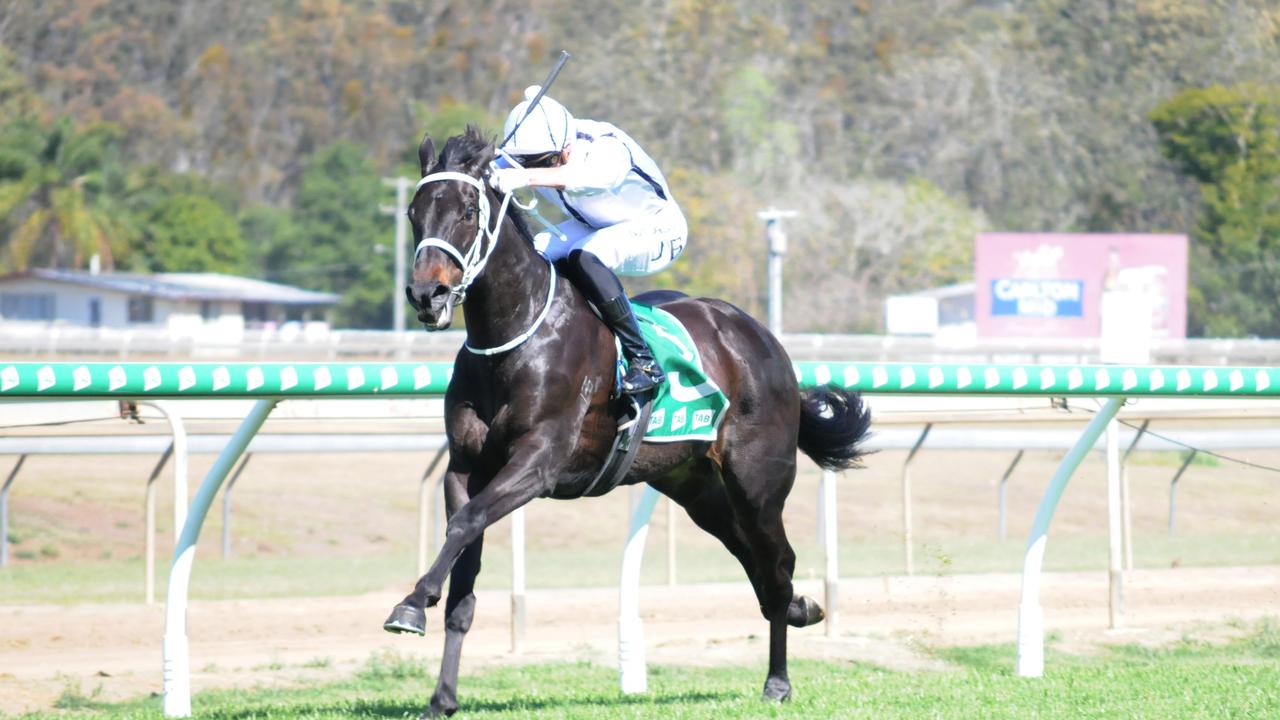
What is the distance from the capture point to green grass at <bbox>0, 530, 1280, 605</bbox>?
440 inches

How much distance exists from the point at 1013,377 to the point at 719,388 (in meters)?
1.24

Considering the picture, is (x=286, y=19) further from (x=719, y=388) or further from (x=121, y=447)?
(x=719, y=388)

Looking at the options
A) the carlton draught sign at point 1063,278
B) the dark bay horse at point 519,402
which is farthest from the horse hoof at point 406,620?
the carlton draught sign at point 1063,278

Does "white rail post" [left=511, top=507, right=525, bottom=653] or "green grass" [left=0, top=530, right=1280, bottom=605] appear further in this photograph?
"green grass" [left=0, top=530, right=1280, bottom=605]

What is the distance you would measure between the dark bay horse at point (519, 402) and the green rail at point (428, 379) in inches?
16.9

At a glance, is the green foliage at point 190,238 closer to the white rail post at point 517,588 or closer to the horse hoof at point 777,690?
the white rail post at point 517,588

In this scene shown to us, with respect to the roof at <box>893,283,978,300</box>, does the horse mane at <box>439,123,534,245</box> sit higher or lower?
higher

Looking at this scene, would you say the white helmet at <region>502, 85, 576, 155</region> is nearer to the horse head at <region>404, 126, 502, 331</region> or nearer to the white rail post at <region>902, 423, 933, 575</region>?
the horse head at <region>404, 126, 502, 331</region>

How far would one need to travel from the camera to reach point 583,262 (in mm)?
Result: 5883

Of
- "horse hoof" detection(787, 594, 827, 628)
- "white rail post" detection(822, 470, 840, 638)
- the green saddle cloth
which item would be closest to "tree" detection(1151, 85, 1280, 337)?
"white rail post" detection(822, 470, 840, 638)

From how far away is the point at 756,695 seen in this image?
6316 mm

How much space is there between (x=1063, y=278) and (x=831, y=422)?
33.6m

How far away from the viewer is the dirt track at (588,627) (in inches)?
311

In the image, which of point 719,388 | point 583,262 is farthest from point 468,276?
point 719,388
